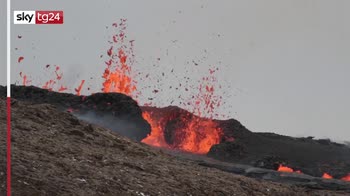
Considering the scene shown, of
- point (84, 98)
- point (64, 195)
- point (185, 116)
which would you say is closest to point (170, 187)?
point (64, 195)

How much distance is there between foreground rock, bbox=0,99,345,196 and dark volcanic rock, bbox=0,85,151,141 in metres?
18.5

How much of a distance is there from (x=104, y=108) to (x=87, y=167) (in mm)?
26598

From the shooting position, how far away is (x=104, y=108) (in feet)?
132

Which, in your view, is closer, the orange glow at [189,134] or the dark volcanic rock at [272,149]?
the dark volcanic rock at [272,149]

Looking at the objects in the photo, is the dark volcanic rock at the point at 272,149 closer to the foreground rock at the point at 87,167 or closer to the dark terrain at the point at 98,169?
the dark terrain at the point at 98,169

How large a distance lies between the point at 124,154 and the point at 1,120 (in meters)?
3.82

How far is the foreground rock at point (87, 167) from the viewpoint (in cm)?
1220

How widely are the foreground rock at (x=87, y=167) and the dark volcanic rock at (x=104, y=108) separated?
18.5 meters

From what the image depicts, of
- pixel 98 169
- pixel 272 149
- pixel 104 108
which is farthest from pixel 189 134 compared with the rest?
pixel 98 169

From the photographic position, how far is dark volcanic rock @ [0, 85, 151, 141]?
39.3 metres

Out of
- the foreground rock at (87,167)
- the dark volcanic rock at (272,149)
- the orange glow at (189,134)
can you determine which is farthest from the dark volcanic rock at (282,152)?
the foreground rock at (87,167)

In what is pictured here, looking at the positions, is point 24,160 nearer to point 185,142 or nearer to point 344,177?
point 344,177

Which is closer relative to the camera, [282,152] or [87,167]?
[87,167]

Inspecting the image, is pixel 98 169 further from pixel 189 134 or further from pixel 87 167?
pixel 189 134
